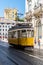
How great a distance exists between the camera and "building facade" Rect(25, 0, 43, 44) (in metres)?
44.7

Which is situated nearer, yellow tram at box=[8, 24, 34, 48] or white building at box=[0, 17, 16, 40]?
yellow tram at box=[8, 24, 34, 48]

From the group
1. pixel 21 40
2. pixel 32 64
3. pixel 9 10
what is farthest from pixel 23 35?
pixel 9 10

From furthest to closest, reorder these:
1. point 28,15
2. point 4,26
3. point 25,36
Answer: point 4,26 < point 28,15 < point 25,36

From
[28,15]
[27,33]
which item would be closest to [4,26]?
[28,15]

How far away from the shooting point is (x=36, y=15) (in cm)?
4675

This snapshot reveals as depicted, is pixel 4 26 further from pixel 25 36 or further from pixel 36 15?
pixel 25 36

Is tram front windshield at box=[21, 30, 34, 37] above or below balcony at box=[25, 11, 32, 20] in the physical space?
below

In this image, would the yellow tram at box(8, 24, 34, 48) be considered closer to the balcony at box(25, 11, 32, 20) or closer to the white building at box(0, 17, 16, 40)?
the balcony at box(25, 11, 32, 20)

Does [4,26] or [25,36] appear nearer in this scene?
[25,36]

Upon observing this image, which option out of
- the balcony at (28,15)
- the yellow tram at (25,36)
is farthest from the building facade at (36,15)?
the yellow tram at (25,36)

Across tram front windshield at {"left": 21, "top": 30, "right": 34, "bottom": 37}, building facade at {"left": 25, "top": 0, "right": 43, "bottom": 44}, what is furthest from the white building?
tram front windshield at {"left": 21, "top": 30, "right": 34, "bottom": 37}

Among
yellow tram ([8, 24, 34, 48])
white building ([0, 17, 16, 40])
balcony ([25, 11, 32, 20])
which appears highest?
balcony ([25, 11, 32, 20])

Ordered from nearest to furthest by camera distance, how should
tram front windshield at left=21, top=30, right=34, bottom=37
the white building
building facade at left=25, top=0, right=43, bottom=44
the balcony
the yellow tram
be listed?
the yellow tram
tram front windshield at left=21, top=30, right=34, bottom=37
building facade at left=25, top=0, right=43, bottom=44
the balcony
the white building

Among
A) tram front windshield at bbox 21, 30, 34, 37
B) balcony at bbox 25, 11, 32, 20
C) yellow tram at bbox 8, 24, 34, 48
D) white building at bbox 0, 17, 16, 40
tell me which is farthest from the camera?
white building at bbox 0, 17, 16, 40
